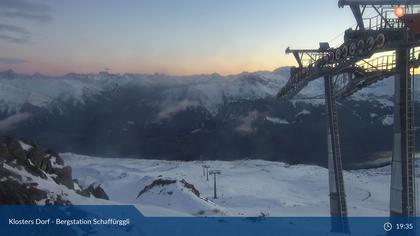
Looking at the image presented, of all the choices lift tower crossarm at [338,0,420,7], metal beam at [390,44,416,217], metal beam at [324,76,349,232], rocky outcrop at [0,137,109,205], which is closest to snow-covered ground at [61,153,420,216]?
rocky outcrop at [0,137,109,205]

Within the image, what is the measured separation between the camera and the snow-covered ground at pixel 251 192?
57378 millimetres

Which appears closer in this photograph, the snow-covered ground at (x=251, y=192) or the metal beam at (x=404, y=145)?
the metal beam at (x=404, y=145)

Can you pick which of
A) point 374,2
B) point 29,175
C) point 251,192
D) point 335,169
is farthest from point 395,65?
point 251,192

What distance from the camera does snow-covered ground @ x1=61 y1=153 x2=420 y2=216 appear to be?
57.4m

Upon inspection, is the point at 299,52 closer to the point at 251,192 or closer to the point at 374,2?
the point at 374,2

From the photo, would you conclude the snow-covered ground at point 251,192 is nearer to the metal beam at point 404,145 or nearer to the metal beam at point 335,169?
the metal beam at point 335,169

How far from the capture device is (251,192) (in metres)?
95.1

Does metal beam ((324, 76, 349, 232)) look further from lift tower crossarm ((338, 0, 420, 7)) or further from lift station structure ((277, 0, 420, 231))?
lift tower crossarm ((338, 0, 420, 7))

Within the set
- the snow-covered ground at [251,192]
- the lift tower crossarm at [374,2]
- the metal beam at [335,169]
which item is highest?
the lift tower crossarm at [374,2]

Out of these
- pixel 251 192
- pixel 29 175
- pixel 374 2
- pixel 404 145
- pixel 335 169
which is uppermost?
pixel 374 2

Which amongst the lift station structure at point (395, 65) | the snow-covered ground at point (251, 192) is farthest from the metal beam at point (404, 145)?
the snow-covered ground at point (251, 192)

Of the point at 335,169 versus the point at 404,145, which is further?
the point at 335,169

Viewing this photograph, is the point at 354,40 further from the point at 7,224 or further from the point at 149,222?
the point at 7,224

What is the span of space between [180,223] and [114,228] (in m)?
5.00
